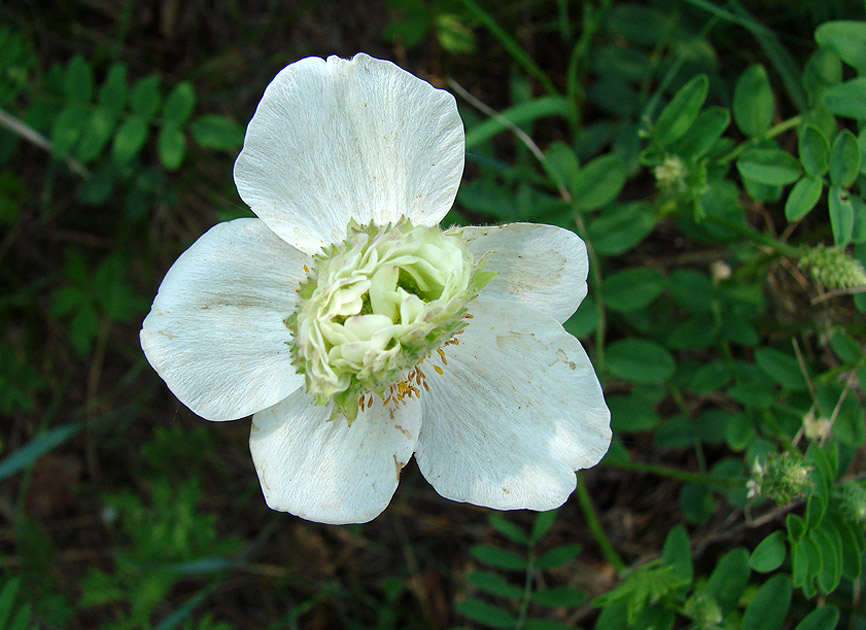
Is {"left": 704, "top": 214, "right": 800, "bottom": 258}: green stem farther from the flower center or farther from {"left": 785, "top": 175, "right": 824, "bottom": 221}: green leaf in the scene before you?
the flower center

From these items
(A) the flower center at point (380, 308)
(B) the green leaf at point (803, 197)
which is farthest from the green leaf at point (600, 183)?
(A) the flower center at point (380, 308)

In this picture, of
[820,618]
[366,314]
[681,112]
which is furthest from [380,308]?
[820,618]

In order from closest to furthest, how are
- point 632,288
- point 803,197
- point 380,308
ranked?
point 380,308, point 803,197, point 632,288

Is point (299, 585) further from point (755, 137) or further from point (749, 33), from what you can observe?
point (749, 33)

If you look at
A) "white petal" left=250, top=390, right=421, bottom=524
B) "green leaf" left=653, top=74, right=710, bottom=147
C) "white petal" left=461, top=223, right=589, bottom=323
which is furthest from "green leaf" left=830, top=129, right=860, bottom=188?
"white petal" left=250, top=390, right=421, bottom=524

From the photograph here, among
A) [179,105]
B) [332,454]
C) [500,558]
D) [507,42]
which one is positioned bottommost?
[500,558]

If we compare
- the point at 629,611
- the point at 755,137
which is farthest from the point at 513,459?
the point at 755,137

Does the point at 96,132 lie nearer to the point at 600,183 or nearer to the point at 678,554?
the point at 600,183
